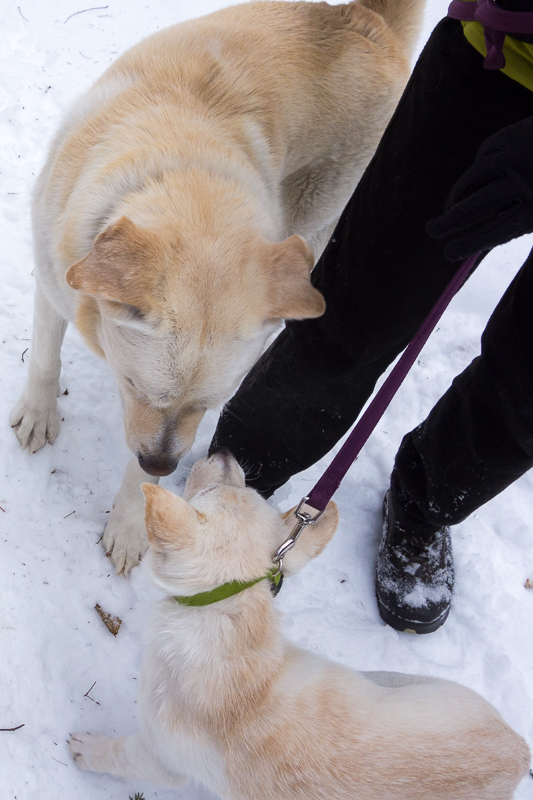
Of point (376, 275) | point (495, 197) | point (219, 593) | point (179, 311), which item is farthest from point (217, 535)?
point (495, 197)

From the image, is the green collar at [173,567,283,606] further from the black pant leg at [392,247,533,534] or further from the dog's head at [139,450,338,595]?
the black pant leg at [392,247,533,534]

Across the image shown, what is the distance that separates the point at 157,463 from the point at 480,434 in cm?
111

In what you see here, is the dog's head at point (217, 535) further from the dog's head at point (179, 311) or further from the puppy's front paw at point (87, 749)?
the puppy's front paw at point (87, 749)

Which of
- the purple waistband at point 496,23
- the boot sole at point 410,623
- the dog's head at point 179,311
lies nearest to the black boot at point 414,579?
the boot sole at point 410,623

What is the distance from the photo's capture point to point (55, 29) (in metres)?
4.23

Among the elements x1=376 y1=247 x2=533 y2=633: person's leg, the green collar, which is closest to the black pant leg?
x1=376 y1=247 x2=533 y2=633: person's leg

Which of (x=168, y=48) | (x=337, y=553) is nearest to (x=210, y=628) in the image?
(x=337, y=553)

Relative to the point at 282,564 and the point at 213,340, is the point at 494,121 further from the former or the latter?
the point at 282,564

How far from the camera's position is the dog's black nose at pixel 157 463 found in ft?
6.70

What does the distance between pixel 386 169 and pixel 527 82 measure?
467 millimetres

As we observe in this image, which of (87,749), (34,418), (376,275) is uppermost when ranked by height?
(376,275)

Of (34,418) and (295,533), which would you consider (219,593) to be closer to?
(295,533)

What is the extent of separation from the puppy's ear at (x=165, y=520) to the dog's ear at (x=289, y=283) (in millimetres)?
647

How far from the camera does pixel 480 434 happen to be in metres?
2.06
